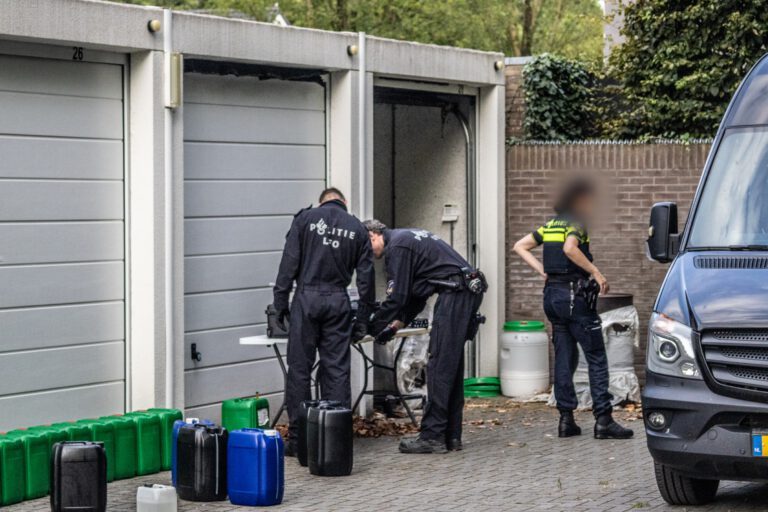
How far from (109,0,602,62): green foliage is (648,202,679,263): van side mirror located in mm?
23561

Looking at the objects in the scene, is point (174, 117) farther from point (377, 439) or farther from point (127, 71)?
point (377, 439)

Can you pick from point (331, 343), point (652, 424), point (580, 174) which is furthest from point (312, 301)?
point (580, 174)

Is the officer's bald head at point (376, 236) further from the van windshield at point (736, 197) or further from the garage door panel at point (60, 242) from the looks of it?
the van windshield at point (736, 197)

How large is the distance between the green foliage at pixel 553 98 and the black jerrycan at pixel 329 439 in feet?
19.2

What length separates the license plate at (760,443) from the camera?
24.4 ft

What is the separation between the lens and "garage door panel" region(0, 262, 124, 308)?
973cm

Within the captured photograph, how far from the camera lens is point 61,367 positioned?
1013 centimetres

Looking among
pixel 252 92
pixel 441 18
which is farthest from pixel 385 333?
pixel 441 18

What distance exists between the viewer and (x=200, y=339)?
443 inches

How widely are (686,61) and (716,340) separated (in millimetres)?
7490

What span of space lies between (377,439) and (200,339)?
165 cm

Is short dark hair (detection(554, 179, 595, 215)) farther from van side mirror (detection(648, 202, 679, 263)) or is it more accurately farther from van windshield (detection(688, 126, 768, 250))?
van windshield (detection(688, 126, 768, 250))

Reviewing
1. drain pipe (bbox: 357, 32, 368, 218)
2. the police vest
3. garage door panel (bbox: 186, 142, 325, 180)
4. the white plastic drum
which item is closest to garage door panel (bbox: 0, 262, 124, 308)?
garage door panel (bbox: 186, 142, 325, 180)

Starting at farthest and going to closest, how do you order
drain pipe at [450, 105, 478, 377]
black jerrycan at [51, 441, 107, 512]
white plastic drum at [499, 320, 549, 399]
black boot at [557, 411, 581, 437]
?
drain pipe at [450, 105, 478, 377] < white plastic drum at [499, 320, 549, 399] < black boot at [557, 411, 581, 437] < black jerrycan at [51, 441, 107, 512]
